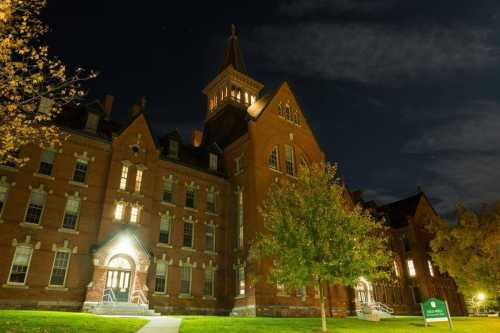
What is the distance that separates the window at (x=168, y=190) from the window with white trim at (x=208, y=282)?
718 cm

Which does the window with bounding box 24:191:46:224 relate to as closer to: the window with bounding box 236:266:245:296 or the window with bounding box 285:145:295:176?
the window with bounding box 236:266:245:296

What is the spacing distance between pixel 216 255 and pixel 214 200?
5465mm

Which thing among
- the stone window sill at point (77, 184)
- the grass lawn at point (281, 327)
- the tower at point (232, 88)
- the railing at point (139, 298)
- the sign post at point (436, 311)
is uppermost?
the tower at point (232, 88)

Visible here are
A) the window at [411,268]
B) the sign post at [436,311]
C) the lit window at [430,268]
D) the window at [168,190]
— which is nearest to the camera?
the sign post at [436,311]

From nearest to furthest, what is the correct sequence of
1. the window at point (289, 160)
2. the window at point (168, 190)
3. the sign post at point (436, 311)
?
the sign post at point (436, 311), the window at point (168, 190), the window at point (289, 160)

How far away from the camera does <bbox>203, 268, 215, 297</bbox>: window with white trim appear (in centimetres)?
2989

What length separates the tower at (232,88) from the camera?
46938mm

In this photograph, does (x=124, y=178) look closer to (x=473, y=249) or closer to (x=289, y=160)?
(x=289, y=160)

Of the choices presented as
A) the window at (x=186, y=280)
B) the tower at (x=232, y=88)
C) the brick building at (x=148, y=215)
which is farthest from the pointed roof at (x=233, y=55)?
the window at (x=186, y=280)

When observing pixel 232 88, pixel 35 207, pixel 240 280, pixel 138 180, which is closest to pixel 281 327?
pixel 240 280

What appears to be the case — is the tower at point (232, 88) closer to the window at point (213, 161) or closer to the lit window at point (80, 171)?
the window at point (213, 161)

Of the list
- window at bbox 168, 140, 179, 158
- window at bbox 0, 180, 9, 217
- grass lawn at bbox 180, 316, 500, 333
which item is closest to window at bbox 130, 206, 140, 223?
window at bbox 168, 140, 179, 158

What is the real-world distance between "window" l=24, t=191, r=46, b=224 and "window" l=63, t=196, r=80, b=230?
62.6 inches

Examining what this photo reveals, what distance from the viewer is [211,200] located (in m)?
34.0
